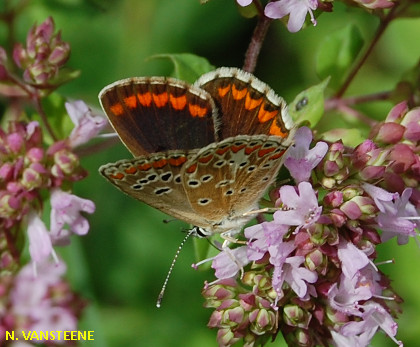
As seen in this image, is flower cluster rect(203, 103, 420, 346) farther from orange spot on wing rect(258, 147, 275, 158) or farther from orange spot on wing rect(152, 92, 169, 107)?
orange spot on wing rect(152, 92, 169, 107)

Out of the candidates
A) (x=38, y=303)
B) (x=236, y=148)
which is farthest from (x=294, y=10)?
(x=38, y=303)

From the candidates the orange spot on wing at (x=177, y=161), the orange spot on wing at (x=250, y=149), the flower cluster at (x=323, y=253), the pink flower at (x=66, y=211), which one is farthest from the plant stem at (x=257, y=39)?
the pink flower at (x=66, y=211)

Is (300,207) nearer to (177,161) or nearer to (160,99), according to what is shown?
(177,161)

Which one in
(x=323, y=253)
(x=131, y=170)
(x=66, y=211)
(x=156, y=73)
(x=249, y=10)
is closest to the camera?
(x=131, y=170)

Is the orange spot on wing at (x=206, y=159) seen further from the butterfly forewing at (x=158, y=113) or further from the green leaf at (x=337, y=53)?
the green leaf at (x=337, y=53)

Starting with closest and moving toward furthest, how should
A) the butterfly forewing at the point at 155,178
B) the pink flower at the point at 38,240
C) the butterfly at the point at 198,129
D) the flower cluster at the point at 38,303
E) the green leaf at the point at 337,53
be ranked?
the butterfly forewing at the point at 155,178, the butterfly at the point at 198,129, the pink flower at the point at 38,240, the flower cluster at the point at 38,303, the green leaf at the point at 337,53

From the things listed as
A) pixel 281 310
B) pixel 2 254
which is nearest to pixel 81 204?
pixel 2 254
